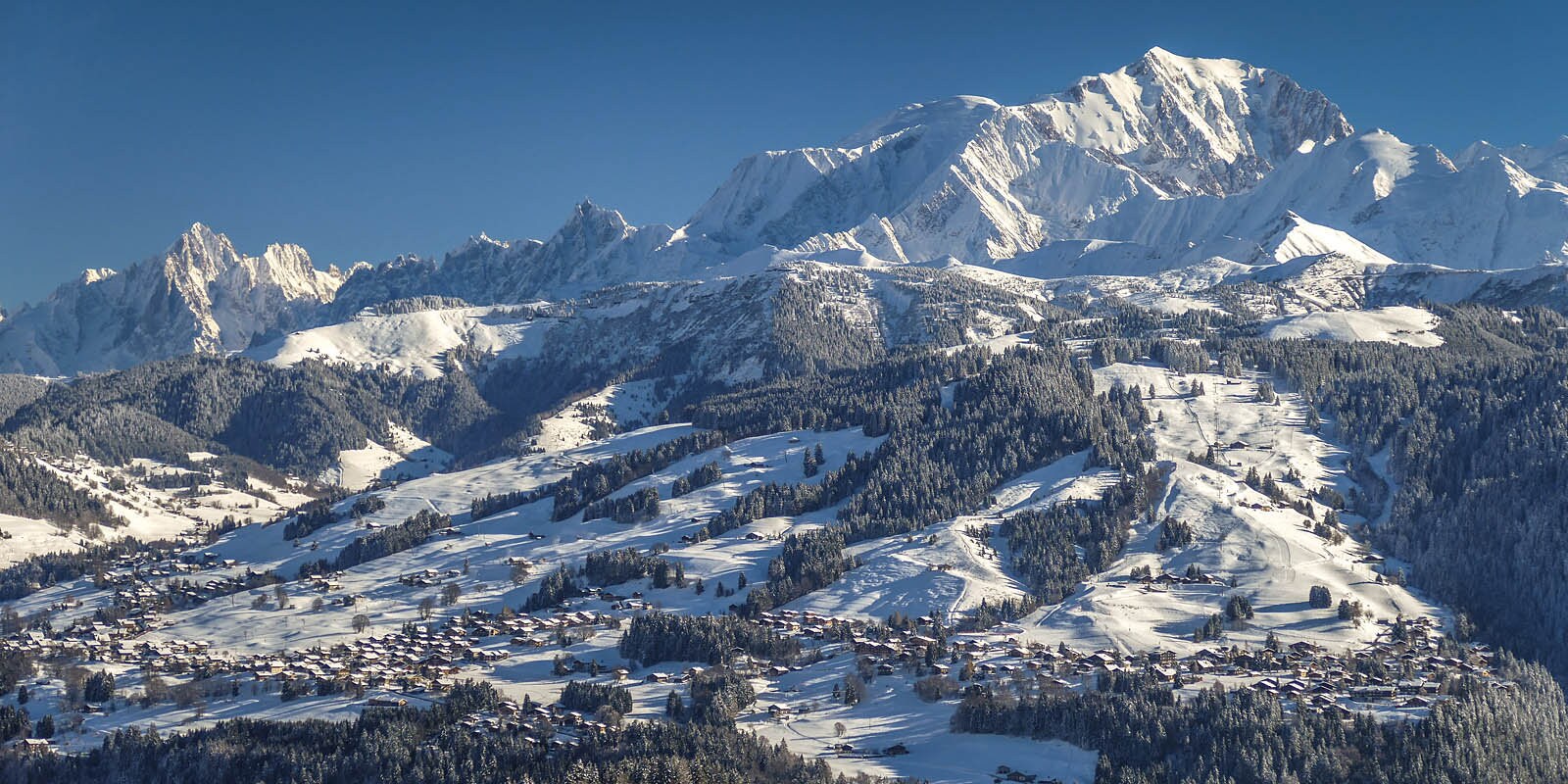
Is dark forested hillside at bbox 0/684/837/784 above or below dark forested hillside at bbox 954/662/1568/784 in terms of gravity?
above

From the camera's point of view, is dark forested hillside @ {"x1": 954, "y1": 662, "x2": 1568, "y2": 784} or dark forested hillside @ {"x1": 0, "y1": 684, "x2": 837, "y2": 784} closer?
dark forested hillside @ {"x1": 954, "y1": 662, "x2": 1568, "y2": 784}

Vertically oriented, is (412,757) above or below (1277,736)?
above

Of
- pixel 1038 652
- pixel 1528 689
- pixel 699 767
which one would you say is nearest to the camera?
pixel 699 767

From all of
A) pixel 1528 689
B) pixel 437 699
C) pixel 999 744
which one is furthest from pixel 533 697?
pixel 1528 689

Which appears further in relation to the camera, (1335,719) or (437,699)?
(437,699)

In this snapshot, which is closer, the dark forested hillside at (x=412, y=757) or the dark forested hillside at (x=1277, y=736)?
the dark forested hillside at (x=1277, y=736)

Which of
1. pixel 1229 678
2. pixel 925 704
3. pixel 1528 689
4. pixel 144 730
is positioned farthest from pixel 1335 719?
pixel 144 730

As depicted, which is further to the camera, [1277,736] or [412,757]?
[412,757]

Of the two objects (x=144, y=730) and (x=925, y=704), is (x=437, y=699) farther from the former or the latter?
(x=925, y=704)

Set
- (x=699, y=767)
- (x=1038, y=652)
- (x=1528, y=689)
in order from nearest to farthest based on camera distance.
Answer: (x=699, y=767), (x=1528, y=689), (x=1038, y=652)

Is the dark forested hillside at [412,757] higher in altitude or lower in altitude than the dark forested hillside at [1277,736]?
higher
